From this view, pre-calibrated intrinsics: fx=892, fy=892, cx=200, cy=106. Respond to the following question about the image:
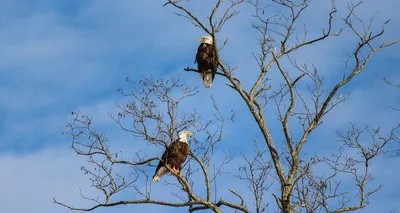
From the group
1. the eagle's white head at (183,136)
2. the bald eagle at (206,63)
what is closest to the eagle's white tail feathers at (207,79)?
the bald eagle at (206,63)

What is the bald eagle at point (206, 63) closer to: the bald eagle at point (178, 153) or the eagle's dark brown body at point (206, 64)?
the eagle's dark brown body at point (206, 64)

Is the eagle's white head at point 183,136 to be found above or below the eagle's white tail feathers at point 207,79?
below

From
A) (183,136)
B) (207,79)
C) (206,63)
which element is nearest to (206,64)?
(206,63)

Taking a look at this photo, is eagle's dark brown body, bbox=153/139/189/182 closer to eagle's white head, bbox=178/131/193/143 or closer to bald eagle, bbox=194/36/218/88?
eagle's white head, bbox=178/131/193/143

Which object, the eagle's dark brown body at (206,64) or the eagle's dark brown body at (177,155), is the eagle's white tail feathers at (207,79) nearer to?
the eagle's dark brown body at (206,64)

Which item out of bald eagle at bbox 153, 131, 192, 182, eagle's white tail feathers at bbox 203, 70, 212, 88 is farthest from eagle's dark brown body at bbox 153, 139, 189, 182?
eagle's white tail feathers at bbox 203, 70, 212, 88

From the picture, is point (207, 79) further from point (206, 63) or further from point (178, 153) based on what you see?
point (178, 153)

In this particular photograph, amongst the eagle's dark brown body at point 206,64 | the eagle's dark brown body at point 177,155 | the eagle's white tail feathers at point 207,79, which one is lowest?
the eagle's dark brown body at point 177,155

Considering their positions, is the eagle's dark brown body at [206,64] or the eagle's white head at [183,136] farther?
the eagle's dark brown body at [206,64]

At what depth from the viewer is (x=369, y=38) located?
12.6 metres

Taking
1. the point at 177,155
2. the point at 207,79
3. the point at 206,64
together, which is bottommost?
the point at 177,155

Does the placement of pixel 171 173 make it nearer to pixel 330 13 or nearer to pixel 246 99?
pixel 246 99

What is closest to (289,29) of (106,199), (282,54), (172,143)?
(282,54)

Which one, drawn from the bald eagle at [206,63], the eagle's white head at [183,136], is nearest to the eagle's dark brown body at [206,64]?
the bald eagle at [206,63]
